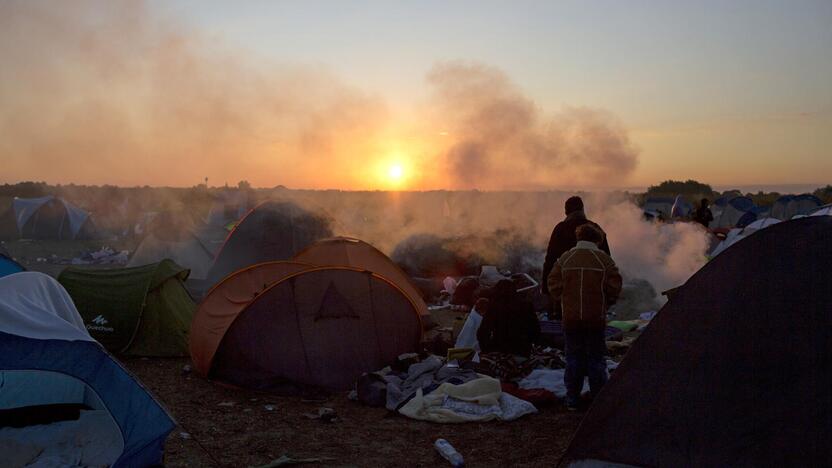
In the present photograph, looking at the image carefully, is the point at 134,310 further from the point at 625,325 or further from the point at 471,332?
the point at 625,325

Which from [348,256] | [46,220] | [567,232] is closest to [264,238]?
[348,256]

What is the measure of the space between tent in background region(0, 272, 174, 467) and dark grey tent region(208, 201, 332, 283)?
21.2 feet

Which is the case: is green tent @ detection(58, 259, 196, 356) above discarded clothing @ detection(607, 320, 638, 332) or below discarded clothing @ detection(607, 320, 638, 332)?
above

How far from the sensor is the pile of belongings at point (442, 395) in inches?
253

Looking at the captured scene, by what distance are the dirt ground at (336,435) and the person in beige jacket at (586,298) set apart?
481 mm

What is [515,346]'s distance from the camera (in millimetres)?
7828

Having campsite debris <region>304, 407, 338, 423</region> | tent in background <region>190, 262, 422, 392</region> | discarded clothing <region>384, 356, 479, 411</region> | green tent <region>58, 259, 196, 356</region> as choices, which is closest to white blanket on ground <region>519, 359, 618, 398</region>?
discarded clothing <region>384, 356, 479, 411</region>

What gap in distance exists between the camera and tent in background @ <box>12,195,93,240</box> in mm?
28094

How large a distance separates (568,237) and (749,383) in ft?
13.2

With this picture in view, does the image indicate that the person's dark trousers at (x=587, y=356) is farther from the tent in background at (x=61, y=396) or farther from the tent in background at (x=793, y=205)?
the tent in background at (x=793, y=205)

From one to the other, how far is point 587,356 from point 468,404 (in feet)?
3.79

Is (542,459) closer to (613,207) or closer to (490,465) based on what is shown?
(490,465)

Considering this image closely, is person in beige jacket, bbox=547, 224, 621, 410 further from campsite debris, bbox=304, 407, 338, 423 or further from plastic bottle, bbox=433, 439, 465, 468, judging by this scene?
campsite debris, bbox=304, 407, 338, 423

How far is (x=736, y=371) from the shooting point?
3.94 metres
